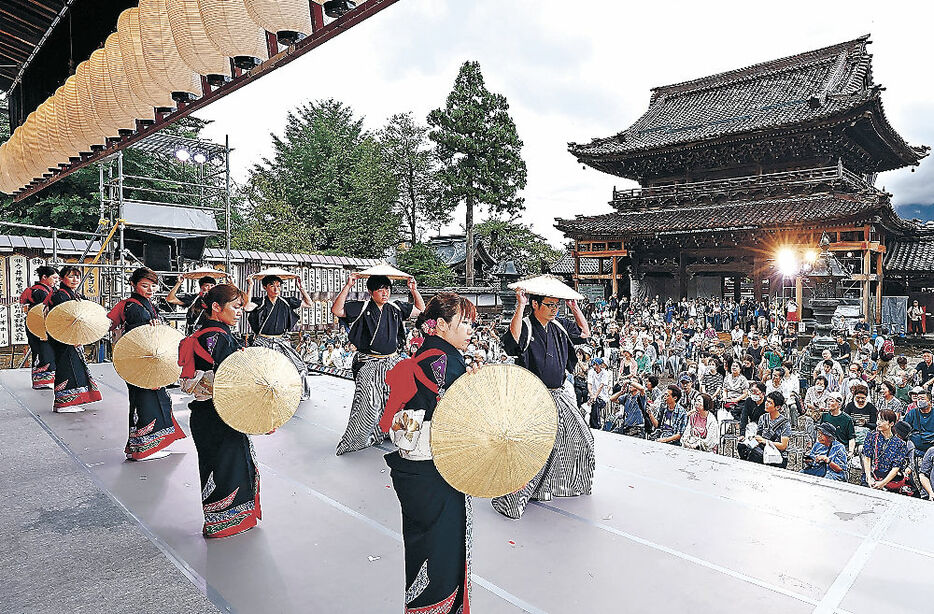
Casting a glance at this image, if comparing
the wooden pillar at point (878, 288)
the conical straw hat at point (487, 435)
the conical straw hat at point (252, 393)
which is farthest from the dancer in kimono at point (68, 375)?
the wooden pillar at point (878, 288)

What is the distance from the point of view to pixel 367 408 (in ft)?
16.0

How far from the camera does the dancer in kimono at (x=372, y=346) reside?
15.9ft

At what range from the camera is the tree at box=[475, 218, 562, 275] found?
24359mm

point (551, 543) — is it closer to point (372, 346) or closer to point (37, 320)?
point (372, 346)

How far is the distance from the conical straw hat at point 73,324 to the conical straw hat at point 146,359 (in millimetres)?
1606

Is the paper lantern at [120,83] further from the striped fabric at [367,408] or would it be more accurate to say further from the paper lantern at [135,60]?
the striped fabric at [367,408]

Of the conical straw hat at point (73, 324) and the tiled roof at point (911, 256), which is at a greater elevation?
the tiled roof at point (911, 256)

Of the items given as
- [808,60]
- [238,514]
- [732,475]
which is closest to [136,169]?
[238,514]

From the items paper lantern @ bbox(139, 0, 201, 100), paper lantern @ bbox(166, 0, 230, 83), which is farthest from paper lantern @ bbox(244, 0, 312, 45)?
paper lantern @ bbox(139, 0, 201, 100)

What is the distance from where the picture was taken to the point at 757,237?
15.8 m

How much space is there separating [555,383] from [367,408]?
183cm

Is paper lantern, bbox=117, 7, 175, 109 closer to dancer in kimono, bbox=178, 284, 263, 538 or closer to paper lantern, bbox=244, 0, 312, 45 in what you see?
paper lantern, bbox=244, 0, 312, 45

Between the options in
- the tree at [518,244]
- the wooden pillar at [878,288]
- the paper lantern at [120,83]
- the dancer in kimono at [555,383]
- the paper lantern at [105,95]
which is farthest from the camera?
the tree at [518,244]

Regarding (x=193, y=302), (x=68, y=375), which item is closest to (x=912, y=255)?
→ (x=193, y=302)
